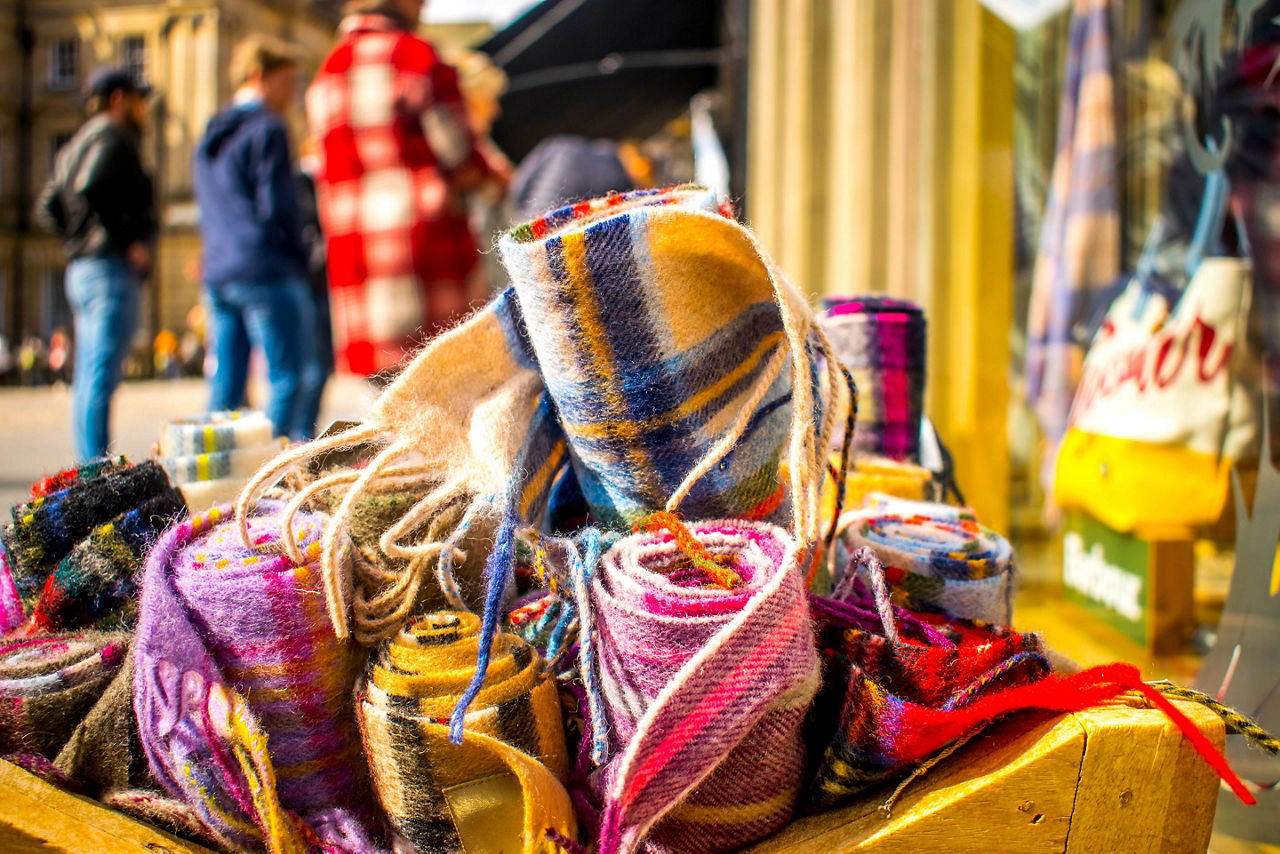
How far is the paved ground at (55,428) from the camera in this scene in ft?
12.9

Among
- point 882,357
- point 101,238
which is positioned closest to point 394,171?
point 101,238

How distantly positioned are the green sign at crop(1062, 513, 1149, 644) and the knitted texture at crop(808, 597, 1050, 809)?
132cm

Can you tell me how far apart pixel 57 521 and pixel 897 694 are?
91 cm

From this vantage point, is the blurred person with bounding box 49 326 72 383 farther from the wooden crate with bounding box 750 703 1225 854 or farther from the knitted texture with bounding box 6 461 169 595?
the wooden crate with bounding box 750 703 1225 854

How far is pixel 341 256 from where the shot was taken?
2559 mm

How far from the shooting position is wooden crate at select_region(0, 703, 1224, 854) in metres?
0.69

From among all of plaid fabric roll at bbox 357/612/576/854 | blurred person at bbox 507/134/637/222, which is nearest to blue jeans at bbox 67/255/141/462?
blurred person at bbox 507/134/637/222

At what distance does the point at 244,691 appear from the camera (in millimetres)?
780

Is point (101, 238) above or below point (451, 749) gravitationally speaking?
above

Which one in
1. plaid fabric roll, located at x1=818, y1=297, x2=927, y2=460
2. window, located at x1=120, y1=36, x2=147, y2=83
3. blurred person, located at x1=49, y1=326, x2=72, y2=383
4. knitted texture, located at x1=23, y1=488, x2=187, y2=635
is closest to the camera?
knitted texture, located at x1=23, y1=488, x2=187, y2=635

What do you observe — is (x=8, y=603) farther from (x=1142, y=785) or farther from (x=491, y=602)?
(x=1142, y=785)

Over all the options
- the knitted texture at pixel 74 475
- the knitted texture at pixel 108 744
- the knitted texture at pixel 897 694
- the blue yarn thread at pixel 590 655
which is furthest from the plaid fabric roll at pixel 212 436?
the knitted texture at pixel 897 694

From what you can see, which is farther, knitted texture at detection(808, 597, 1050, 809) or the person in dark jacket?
the person in dark jacket

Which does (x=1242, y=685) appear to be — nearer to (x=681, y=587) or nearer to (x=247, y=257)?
(x=681, y=587)
